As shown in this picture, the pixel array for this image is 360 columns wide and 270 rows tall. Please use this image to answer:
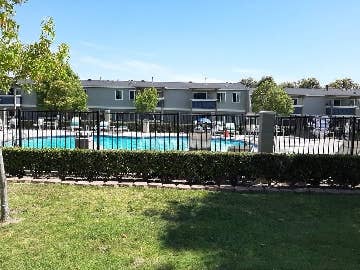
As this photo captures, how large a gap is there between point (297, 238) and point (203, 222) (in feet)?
5.89

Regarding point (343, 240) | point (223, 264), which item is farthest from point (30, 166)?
point (343, 240)

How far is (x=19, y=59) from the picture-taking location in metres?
8.21

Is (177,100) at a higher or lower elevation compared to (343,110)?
higher

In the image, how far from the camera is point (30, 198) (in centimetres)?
970

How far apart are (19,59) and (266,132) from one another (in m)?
7.26

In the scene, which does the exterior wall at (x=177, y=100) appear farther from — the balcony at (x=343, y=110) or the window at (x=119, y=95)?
the balcony at (x=343, y=110)

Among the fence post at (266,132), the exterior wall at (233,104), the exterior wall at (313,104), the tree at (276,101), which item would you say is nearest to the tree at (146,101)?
the exterior wall at (233,104)

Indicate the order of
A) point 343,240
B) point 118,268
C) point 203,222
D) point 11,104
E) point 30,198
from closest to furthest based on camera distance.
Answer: point 118,268 → point 343,240 → point 203,222 → point 30,198 → point 11,104

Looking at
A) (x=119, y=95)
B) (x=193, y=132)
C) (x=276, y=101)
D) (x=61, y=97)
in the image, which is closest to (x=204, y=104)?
(x=276, y=101)

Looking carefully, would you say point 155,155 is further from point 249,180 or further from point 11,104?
point 11,104

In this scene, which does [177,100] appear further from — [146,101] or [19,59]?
[19,59]

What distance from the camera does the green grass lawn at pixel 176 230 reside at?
619 centimetres

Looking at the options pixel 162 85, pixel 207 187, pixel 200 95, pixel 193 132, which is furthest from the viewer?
pixel 162 85

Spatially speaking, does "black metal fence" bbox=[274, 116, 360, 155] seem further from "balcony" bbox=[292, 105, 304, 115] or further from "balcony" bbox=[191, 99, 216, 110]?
"balcony" bbox=[292, 105, 304, 115]
